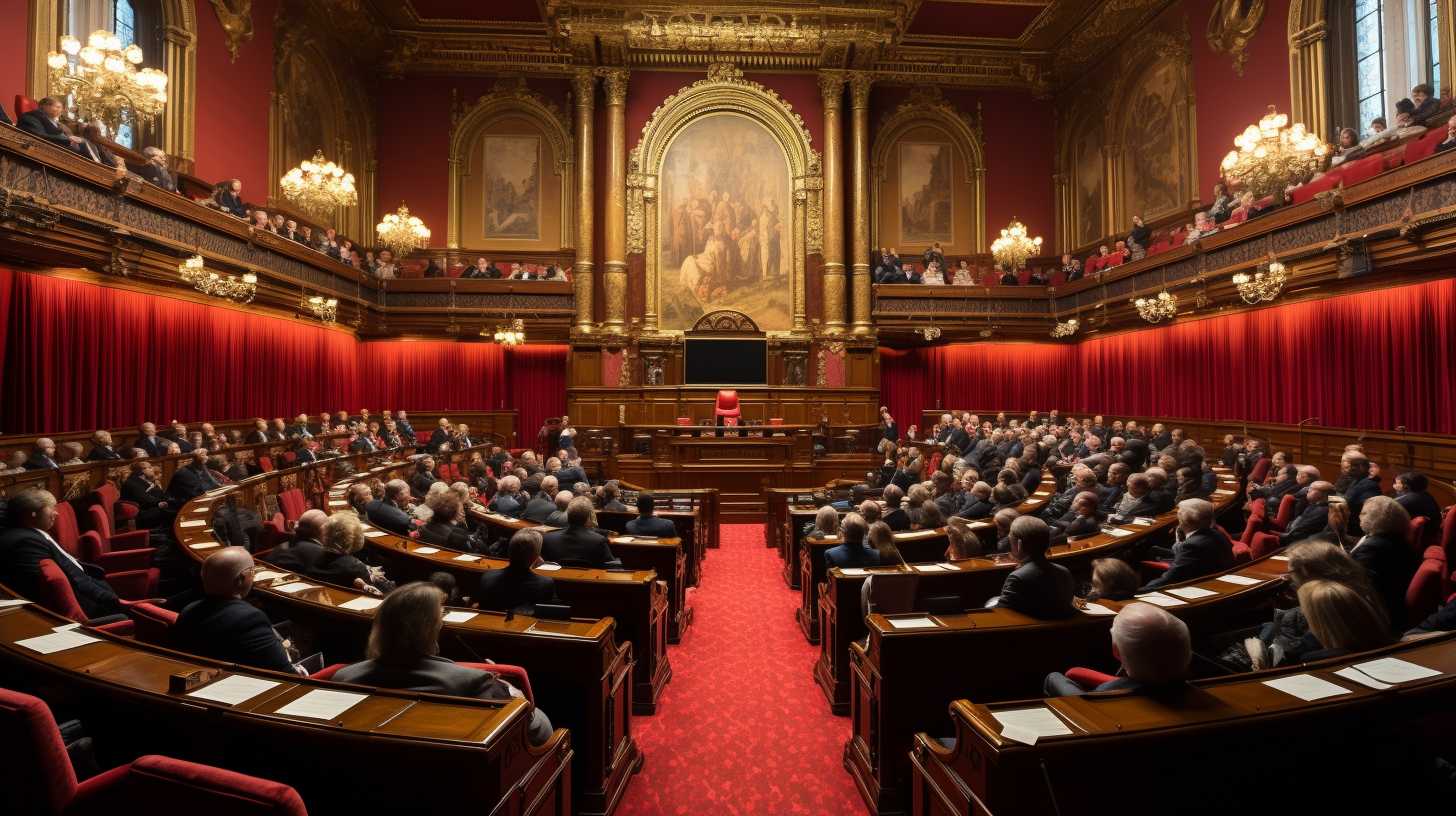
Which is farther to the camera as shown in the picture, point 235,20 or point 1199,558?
point 235,20

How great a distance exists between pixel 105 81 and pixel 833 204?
13.6 m

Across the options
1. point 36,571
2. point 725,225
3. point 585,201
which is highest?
point 585,201

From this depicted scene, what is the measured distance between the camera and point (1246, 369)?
1238 centimetres

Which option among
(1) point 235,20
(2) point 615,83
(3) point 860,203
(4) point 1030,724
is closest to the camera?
(4) point 1030,724

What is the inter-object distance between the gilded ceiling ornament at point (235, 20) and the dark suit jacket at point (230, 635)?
1428 cm

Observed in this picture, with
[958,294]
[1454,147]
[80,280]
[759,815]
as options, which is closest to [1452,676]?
[759,815]

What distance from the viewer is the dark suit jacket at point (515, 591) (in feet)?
12.5

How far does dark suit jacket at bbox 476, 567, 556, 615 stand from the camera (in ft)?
12.5

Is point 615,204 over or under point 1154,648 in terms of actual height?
over

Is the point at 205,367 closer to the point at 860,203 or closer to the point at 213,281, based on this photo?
the point at 213,281

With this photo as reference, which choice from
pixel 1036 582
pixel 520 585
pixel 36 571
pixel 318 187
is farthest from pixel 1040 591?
pixel 318 187

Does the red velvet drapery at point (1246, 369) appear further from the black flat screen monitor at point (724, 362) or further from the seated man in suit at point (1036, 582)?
the seated man in suit at point (1036, 582)

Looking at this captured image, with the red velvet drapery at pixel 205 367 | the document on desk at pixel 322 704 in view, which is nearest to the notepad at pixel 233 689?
the document on desk at pixel 322 704

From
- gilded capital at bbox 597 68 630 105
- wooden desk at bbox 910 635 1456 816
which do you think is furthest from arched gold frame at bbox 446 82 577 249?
wooden desk at bbox 910 635 1456 816
